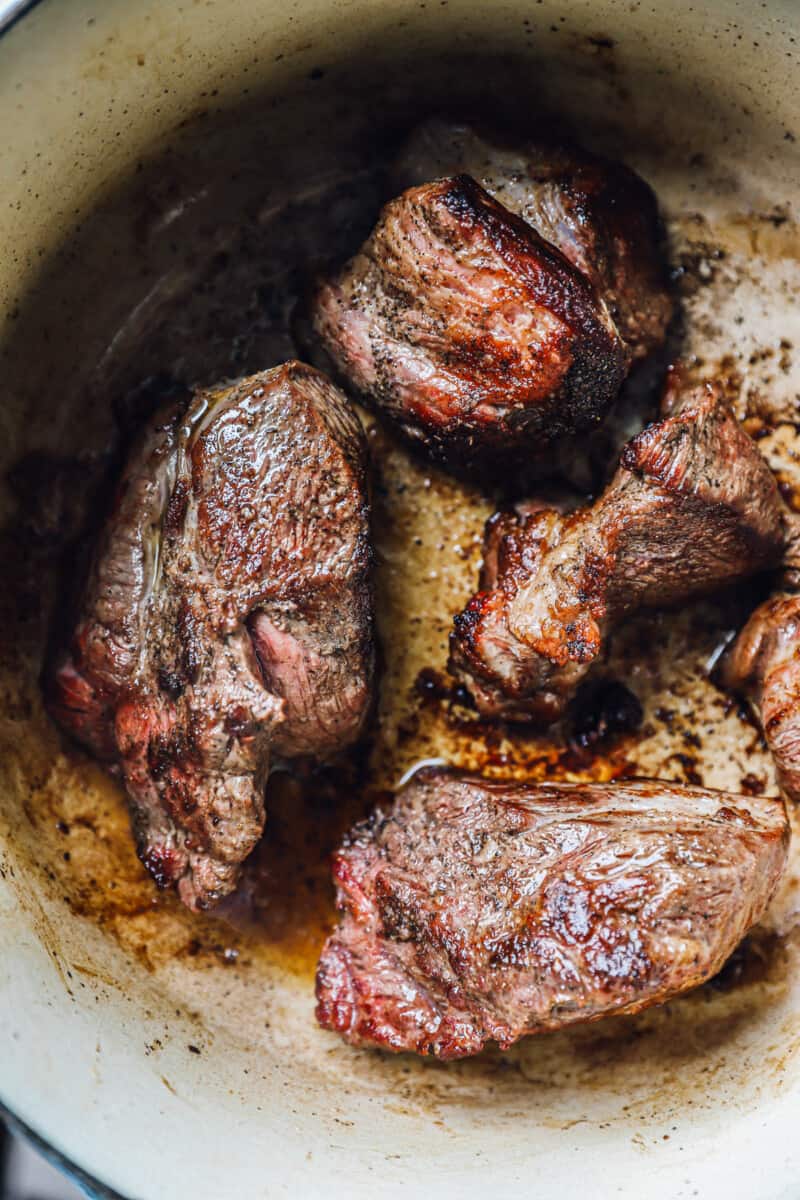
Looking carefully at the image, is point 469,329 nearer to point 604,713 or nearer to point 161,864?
point 604,713

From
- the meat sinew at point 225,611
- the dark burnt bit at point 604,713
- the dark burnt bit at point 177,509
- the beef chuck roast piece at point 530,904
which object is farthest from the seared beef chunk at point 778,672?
the dark burnt bit at point 177,509

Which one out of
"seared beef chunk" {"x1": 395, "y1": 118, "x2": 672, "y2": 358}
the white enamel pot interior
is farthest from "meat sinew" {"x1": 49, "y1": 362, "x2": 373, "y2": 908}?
"seared beef chunk" {"x1": 395, "y1": 118, "x2": 672, "y2": 358}

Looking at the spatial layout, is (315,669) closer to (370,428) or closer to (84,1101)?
(370,428)

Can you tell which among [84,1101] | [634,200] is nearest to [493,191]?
[634,200]

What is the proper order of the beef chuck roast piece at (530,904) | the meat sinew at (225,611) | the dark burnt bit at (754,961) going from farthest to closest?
the dark burnt bit at (754,961) < the meat sinew at (225,611) < the beef chuck roast piece at (530,904)

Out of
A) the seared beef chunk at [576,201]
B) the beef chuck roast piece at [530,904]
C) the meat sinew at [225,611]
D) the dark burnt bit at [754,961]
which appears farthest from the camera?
the dark burnt bit at [754,961]

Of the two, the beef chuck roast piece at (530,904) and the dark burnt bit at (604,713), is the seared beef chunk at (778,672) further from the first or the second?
the dark burnt bit at (604,713)

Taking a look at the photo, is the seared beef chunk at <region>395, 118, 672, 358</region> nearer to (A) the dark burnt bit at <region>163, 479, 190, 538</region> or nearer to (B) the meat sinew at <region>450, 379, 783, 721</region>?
(B) the meat sinew at <region>450, 379, 783, 721</region>
